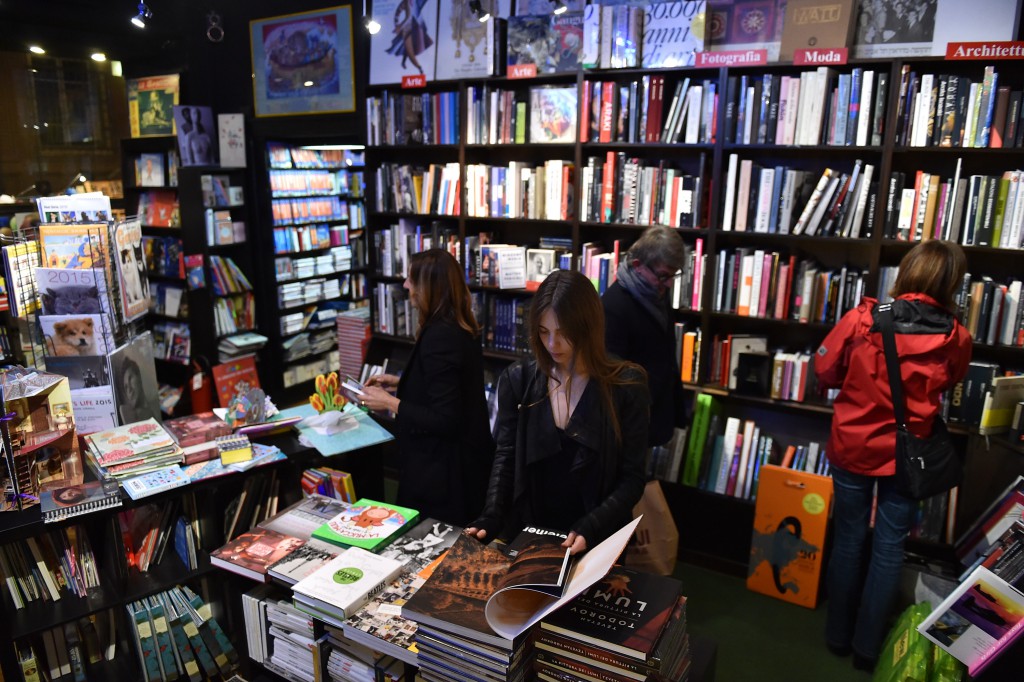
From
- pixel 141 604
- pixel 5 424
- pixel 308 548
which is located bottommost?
pixel 141 604

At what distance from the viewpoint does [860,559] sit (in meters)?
3.04

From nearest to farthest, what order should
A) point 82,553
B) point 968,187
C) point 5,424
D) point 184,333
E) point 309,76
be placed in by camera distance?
point 5,424 → point 82,553 → point 968,187 → point 309,76 → point 184,333

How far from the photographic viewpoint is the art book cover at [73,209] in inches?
118

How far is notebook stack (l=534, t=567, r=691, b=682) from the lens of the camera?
52.6 inches

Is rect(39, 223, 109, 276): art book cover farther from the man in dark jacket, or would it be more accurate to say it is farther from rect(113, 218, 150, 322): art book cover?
the man in dark jacket

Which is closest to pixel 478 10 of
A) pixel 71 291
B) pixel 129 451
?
pixel 71 291

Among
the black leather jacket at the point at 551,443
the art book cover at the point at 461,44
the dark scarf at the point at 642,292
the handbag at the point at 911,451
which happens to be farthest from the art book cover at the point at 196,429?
the handbag at the point at 911,451

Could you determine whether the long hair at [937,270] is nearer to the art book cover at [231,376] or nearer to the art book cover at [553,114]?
the art book cover at [553,114]

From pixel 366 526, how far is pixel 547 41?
3.02 metres

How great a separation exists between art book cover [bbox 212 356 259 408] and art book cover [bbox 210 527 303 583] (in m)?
3.39

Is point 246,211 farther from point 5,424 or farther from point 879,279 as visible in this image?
point 879,279

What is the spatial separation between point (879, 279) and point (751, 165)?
2.71ft

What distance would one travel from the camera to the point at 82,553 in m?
2.47

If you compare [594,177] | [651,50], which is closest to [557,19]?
[651,50]
